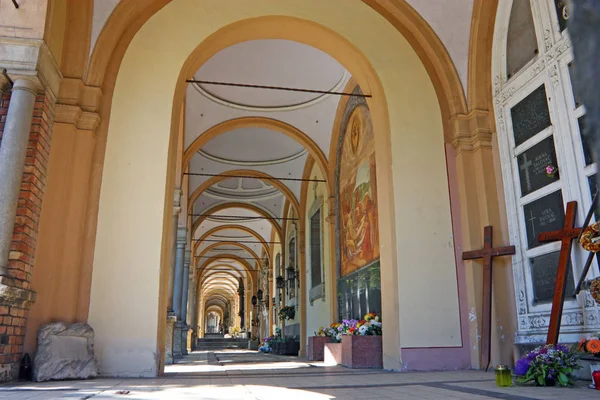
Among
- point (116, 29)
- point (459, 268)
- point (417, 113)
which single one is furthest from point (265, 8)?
point (459, 268)

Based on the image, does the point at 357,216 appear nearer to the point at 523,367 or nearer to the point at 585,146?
the point at 585,146

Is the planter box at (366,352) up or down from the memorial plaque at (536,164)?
down

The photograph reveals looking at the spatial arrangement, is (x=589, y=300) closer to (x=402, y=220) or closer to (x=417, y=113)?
(x=402, y=220)

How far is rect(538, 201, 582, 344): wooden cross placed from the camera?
493cm

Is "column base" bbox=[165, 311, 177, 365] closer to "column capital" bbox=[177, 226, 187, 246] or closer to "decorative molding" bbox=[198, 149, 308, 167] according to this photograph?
"column capital" bbox=[177, 226, 187, 246]

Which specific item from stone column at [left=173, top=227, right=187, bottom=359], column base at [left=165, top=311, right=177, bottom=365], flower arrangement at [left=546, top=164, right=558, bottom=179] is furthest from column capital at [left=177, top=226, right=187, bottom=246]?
flower arrangement at [left=546, top=164, right=558, bottom=179]

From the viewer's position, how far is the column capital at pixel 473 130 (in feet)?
23.2

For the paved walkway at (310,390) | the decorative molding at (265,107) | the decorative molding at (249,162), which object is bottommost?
the paved walkway at (310,390)

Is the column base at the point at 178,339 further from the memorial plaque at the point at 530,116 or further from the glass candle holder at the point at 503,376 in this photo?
the glass candle holder at the point at 503,376

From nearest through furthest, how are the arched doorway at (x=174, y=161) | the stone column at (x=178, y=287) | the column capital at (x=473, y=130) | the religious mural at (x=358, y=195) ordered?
the arched doorway at (x=174, y=161) < the column capital at (x=473, y=130) < the religious mural at (x=358, y=195) < the stone column at (x=178, y=287)

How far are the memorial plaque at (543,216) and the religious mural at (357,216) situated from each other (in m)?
3.20

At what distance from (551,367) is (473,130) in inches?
146

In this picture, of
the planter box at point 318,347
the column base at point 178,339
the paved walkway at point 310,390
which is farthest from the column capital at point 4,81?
the column base at point 178,339

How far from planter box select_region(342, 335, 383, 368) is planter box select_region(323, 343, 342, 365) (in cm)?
77
